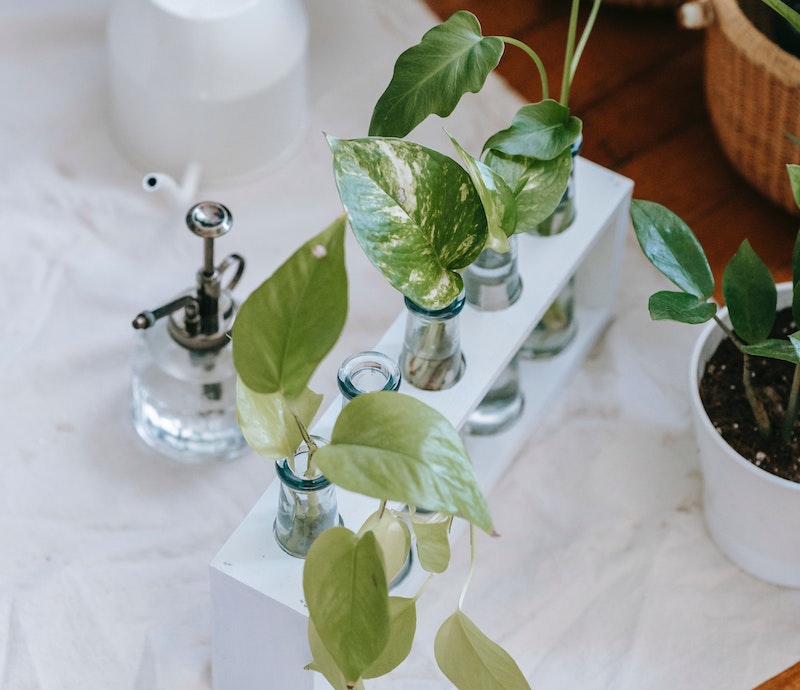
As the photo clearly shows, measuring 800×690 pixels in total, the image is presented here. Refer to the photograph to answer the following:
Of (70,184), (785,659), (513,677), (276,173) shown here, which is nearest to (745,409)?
(785,659)

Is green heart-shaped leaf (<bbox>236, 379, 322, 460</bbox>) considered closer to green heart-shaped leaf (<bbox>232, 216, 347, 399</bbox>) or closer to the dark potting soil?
green heart-shaped leaf (<bbox>232, 216, 347, 399</bbox>)

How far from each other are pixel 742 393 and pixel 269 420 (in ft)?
1.19

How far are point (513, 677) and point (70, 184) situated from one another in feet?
2.01

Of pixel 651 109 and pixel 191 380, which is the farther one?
pixel 651 109

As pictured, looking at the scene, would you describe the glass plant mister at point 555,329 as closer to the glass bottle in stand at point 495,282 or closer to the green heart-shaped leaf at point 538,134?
the glass bottle in stand at point 495,282

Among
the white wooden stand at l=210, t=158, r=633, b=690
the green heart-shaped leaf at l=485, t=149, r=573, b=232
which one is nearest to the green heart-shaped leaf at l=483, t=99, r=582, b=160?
the green heart-shaped leaf at l=485, t=149, r=573, b=232

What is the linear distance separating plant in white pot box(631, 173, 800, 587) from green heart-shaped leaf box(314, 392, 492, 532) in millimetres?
181

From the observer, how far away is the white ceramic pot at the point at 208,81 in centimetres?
91

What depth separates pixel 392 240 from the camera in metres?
0.57

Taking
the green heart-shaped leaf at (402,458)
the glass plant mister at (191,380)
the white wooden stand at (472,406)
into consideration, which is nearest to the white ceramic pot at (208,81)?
the glass plant mister at (191,380)

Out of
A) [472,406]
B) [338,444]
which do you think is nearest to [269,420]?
[338,444]

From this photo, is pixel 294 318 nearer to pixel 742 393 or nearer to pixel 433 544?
pixel 433 544

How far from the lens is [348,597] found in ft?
1.70

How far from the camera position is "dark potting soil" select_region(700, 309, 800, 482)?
0.76 metres
